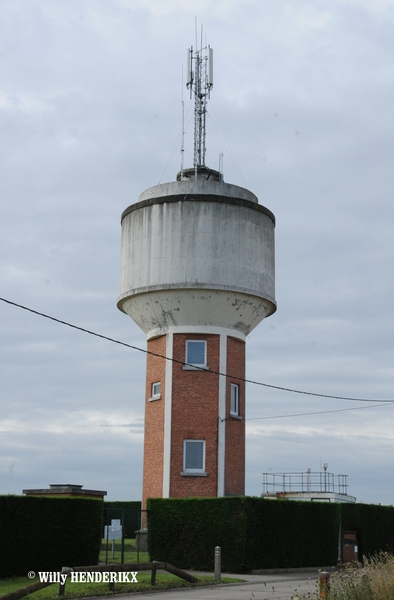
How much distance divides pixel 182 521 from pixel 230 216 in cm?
1149

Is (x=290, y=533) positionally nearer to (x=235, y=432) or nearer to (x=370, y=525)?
(x=235, y=432)

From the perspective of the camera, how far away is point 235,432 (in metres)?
30.7

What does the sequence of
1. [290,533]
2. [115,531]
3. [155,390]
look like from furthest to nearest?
1. [155,390]
2. [290,533]
3. [115,531]

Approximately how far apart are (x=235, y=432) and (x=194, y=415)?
192 centimetres

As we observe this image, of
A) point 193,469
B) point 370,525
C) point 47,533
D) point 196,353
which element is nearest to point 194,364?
point 196,353

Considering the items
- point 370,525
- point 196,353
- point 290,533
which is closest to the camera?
point 290,533

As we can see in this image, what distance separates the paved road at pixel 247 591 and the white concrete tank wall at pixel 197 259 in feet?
33.7

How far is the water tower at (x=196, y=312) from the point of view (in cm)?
2966

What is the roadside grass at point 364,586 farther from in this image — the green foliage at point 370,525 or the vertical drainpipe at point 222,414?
the green foliage at point 370,525

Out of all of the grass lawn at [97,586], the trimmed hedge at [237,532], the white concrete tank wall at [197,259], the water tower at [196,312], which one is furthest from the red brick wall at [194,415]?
the grass lawn at [97,586]

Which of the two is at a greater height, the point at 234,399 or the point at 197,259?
the point at 197,259

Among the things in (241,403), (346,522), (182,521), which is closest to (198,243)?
(241,403)

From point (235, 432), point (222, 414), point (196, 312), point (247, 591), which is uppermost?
point (196, 312)

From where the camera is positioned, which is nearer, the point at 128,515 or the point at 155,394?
the point at 155,394
